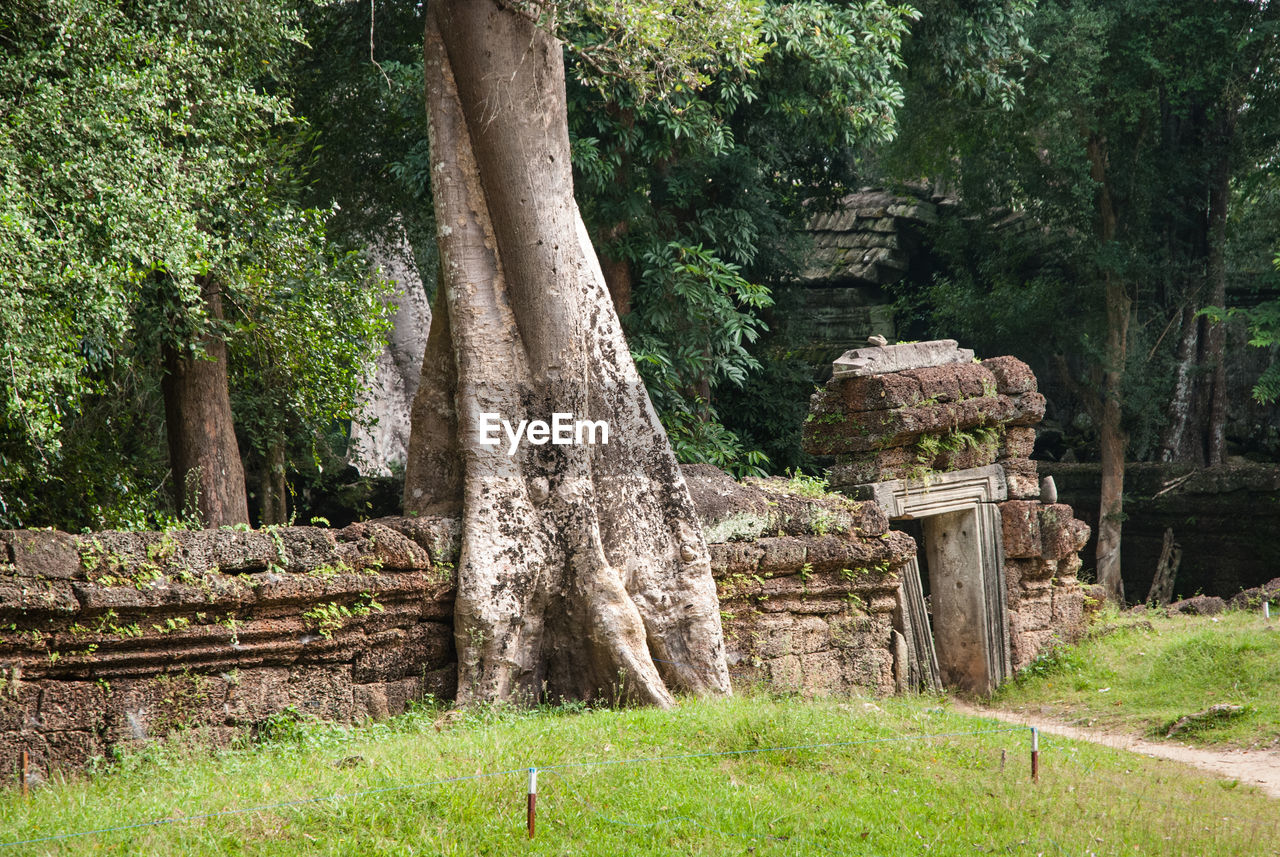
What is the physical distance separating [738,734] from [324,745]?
1.97 metres

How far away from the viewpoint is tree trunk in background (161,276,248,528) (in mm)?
7980

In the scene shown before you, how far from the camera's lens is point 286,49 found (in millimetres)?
8578

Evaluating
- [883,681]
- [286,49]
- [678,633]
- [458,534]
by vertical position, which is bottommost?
[883,681]

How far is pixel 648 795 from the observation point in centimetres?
459

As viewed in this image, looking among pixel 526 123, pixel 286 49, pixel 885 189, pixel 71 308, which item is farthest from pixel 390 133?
pixel 885 189

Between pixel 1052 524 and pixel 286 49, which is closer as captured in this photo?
pixel 286 49

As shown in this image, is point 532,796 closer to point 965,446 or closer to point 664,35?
point 664,35

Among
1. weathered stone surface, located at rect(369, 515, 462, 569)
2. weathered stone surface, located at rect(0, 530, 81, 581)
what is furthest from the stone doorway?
weathered stone surface, located at rect(0, 530, 81, 581)

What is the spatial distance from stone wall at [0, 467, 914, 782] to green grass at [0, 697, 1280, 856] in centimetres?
19

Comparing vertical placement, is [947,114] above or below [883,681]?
above

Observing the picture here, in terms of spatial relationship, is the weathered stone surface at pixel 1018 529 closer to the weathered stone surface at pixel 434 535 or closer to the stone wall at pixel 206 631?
the weathered stone surface at pixel 434 535

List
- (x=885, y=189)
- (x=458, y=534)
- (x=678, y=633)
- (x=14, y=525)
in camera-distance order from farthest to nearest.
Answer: (x=885, y=189) → (x=14, y=525) → (x=678, y=633) → (x=458, y=534)

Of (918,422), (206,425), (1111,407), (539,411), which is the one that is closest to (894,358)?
(918,422)

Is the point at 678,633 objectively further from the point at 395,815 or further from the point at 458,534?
the point at 395,815
